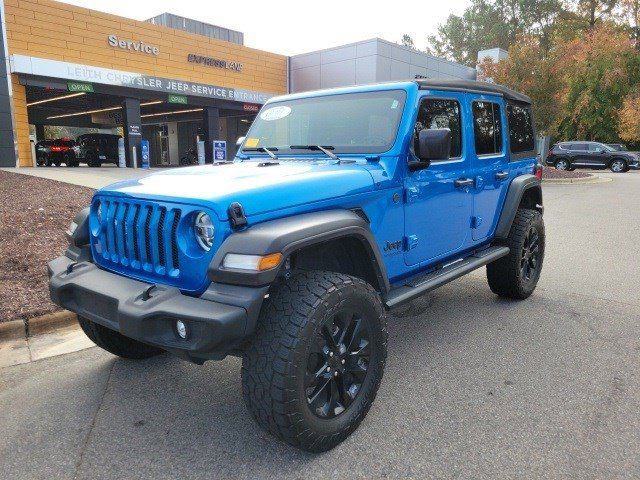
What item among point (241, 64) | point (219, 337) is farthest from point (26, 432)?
point (241, 64)

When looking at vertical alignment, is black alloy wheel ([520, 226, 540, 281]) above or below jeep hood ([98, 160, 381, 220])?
below

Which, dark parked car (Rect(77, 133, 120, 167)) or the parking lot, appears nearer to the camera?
the parking lot

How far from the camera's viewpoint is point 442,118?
138 inches

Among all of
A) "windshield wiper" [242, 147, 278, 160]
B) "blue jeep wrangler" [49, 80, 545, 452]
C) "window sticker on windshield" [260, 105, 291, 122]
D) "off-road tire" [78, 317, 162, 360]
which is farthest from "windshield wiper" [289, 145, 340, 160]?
"off-road tire" [78, 317, 162, 360]

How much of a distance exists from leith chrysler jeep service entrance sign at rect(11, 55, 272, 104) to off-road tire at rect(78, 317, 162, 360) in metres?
18.5

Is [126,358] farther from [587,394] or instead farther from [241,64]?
[241,64]

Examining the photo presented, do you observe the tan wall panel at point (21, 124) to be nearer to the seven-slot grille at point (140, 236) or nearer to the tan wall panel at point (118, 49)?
the tan wall panel at point (118, 49)

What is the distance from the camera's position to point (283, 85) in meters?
27.3

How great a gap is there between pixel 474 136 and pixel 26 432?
11.9ft

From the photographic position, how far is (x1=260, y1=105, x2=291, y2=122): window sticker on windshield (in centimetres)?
381

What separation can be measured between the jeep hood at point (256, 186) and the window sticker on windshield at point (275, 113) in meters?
0.89

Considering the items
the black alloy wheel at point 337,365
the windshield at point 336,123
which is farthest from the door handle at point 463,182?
the black alloy wheel at point 337,365

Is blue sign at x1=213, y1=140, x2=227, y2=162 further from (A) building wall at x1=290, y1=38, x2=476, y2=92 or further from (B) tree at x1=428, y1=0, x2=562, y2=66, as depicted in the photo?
(B) tree at x1=428, y1=0, x2=562, y2=66

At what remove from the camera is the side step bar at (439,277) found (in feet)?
9.57
